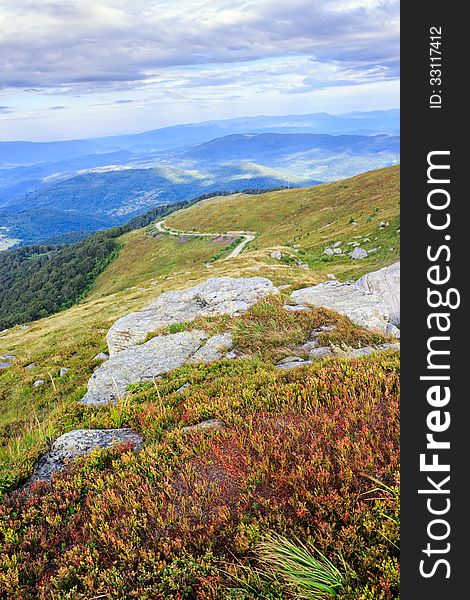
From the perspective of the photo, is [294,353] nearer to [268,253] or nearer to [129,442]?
[129,442]

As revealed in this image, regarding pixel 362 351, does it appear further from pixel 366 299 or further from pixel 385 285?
pixel 385 285

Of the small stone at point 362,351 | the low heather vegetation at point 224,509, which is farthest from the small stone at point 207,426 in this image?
the small stone at point 362,351

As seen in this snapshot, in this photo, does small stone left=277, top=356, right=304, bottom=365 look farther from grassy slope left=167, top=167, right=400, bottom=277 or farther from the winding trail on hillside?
the winding trail on hillside

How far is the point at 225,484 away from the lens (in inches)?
203

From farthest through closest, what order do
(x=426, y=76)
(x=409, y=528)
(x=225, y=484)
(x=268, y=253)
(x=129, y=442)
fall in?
(x=268, y=253), (x=129, y=442), (x=225, y=484), (x=426, y=76), (x=409, y=528)

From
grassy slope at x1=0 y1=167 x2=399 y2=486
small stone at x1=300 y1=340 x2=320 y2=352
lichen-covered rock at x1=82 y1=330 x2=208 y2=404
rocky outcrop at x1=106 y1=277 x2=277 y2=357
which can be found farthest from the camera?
rocky outcrop at x1=106 y1=277 x2=277 y2=357

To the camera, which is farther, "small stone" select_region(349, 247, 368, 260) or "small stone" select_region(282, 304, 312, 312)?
"small stone" select_region(349, 247, 368, 260)

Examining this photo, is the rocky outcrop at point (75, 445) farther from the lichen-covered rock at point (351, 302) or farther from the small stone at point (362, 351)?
the lichen-covered rock at point (351, 302)

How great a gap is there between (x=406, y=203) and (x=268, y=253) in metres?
47.5

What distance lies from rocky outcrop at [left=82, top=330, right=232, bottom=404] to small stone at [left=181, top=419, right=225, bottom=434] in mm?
4893

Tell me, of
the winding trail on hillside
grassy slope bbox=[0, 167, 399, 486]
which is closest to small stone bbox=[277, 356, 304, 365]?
grassy slope bbox=[0, 167, 399, 486]

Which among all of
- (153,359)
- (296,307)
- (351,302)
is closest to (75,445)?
(153,359)

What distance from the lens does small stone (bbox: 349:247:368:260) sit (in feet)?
144

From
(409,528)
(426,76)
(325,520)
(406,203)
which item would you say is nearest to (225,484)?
(325,520)
